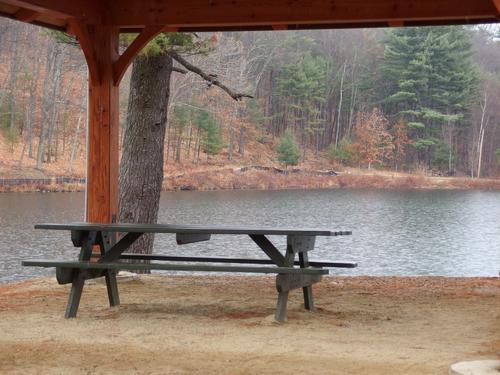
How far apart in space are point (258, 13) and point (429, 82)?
1735 inches

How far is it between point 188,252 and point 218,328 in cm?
1209

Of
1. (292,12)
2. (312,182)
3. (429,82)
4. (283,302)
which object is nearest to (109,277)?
(283,302)

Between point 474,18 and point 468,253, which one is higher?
point 474,18

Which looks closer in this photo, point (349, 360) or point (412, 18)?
point (349, 360)

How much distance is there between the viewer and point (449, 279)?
9.63 meters

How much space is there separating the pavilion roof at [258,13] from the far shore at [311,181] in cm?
2536

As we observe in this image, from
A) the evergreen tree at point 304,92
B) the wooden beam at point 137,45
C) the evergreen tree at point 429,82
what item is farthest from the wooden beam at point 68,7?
the evergreen tree at point 304,92

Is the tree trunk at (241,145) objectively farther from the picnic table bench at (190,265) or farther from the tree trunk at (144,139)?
the picnic table bench at (190,265)

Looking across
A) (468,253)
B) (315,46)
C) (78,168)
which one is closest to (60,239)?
(468,253)

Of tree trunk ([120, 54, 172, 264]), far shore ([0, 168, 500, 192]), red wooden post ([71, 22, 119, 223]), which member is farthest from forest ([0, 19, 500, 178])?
red wooden post ([71, 22, 119, 223])

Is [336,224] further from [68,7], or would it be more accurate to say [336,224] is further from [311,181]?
[311,181]

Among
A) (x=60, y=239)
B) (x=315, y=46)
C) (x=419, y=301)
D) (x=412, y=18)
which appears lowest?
(x=60, y=239)

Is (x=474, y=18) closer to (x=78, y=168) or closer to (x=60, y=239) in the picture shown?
(x=60, y=239)

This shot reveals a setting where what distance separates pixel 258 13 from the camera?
315 inches
